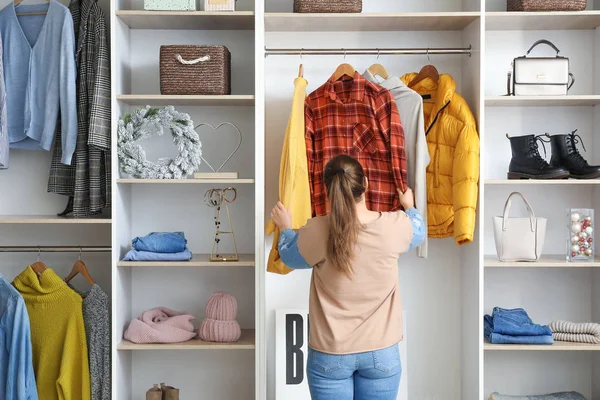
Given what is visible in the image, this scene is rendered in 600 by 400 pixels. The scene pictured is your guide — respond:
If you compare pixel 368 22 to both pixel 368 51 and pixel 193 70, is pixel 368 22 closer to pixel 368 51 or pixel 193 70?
pixel 368 51

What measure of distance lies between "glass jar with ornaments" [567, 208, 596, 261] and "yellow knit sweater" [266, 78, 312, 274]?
4.24 ft

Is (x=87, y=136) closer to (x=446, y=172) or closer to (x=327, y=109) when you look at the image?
(x=327, y=109)

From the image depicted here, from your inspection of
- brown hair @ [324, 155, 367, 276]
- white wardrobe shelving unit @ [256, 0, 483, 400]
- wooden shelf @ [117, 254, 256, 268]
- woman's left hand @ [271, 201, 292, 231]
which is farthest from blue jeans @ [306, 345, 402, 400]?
white wardrobe shelving unit @ [256, 0, 483, 400]

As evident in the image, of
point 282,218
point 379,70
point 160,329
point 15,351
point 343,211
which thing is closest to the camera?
point 343,211

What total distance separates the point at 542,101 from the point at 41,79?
8.18 feet

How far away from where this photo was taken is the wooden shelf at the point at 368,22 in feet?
10.8

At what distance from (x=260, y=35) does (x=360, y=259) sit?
1397 millimetres

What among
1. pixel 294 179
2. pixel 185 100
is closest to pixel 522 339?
pixel 294 179

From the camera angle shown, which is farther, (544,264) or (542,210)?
(542,210)

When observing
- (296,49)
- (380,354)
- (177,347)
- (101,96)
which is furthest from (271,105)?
(380,354)

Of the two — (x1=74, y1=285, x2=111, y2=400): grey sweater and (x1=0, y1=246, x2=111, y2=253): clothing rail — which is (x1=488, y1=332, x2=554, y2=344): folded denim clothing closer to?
(x1=74, y1=285, x2=111, y2=400): grey sweater

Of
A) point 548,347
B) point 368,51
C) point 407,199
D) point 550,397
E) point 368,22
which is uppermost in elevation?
point 368,22

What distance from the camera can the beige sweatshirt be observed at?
2477 millimetres

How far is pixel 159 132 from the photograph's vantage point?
11.0 ft
